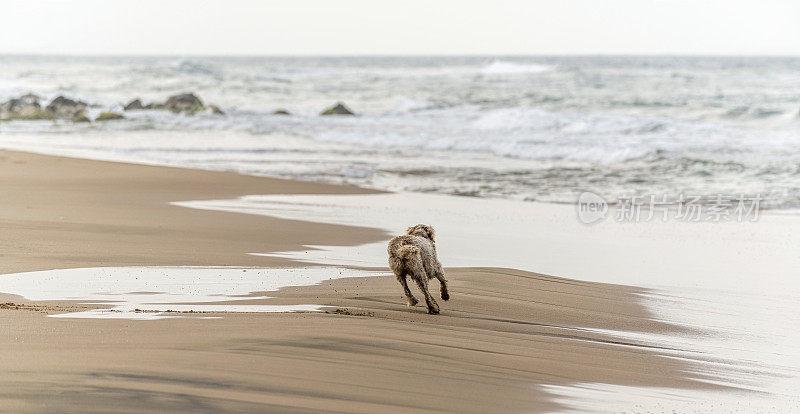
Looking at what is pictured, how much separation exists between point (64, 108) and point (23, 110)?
4.71 ft

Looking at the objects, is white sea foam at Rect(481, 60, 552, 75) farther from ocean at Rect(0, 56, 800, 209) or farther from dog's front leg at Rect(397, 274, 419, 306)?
dog's front leg at Rect(397, 274, 419, 306)

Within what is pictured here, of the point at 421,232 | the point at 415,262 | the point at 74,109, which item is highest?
the point at 74,109

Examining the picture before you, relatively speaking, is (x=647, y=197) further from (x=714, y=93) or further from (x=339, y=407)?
(x=714, y=93)

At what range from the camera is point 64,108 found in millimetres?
30594

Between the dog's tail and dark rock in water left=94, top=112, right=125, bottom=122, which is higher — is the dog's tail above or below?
below

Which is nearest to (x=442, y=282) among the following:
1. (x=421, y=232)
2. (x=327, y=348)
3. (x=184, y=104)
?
(x=421, y=232)

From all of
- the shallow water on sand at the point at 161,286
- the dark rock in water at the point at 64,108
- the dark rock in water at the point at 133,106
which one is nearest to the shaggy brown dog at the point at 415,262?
the shallow water on sand at the point at 161,286

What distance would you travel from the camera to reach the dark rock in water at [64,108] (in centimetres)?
2975

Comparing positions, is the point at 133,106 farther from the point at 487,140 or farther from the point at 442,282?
the point at 442,282

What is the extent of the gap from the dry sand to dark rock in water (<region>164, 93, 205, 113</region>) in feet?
84.2

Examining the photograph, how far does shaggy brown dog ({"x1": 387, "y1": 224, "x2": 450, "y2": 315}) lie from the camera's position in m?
5.00

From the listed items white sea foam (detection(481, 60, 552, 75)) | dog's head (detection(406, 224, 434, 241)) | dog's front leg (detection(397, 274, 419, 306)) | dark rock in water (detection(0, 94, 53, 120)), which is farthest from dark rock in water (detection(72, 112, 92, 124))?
white sea foam (detection(481, 60, 552, 75))

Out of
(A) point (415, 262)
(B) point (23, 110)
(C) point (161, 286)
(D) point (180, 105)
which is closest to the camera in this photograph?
(A) point (415, 262)

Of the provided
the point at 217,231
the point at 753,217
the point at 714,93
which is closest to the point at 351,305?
the point at 217,231
